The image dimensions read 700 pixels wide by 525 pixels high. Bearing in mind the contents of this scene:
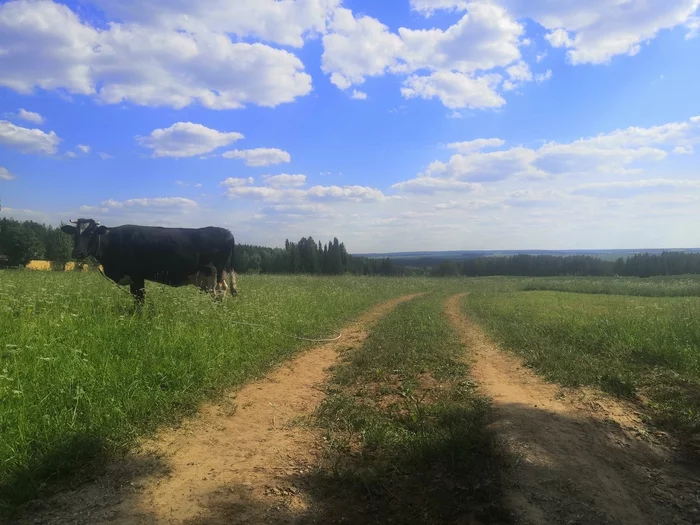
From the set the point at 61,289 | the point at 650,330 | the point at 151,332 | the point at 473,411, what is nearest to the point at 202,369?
the point at 151,332

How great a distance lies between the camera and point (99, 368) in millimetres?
5602

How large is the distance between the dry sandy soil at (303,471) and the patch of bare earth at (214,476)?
0.4 inches

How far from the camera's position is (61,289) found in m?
10.2

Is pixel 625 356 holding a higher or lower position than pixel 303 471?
higher

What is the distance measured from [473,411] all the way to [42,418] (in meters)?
4.61

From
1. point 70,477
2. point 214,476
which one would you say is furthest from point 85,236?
point 214,476

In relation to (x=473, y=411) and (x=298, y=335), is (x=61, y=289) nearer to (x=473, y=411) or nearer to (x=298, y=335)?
(x=298, y=335)

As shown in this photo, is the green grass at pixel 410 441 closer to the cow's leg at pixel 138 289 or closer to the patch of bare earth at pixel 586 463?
the patch of bare earth at pixel 586 463

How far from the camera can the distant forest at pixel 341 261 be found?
4284cm

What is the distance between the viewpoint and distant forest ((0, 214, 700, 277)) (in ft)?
141

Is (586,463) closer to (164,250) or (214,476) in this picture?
(214,476)

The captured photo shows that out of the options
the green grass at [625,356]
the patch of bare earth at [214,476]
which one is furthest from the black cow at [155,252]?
the green grass at [625,356]

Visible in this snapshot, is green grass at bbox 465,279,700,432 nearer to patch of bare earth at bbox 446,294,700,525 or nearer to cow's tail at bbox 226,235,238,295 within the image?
patch of bare earth at bbox 446,294,700,525

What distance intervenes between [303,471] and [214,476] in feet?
2.63
